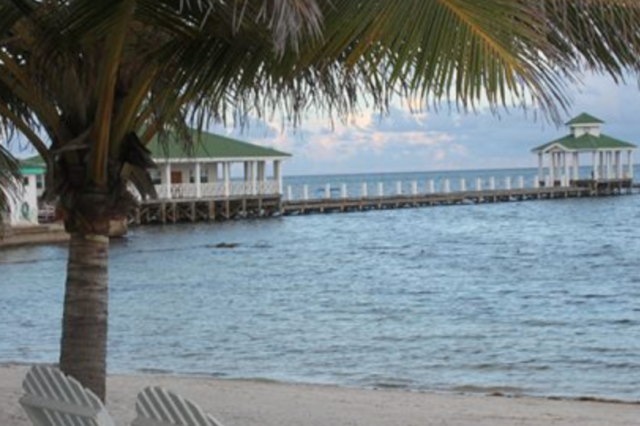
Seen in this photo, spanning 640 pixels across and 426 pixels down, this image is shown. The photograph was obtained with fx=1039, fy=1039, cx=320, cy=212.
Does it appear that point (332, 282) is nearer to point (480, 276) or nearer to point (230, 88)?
point (480, 276)

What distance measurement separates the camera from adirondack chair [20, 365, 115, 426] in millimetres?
4762

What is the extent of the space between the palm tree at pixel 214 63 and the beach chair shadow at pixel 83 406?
1.39 meters

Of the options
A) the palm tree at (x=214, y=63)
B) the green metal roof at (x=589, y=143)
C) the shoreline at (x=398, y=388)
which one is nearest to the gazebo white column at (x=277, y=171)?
the green metal roof at (x=589, y=143)

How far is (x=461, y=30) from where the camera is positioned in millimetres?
4383

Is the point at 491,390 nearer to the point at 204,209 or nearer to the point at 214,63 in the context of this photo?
the point at 214,63

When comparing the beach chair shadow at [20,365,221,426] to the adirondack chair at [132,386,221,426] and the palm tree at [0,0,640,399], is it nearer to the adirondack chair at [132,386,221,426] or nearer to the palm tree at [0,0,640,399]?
the adirondack chair at [132,386,221,426]

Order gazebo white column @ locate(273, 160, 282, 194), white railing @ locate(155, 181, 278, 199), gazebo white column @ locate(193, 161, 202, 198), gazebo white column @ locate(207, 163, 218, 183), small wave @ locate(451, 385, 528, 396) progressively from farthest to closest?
gazebo white column @ locate(273, 160, 282, 194) → gazebo white column @ locate(207, 163, 218, 183) → white railing @ locate(155, 181, 278, 199) → gazebo white column @ locate(193, 161, 202, 198) → small wave @ locate(451, 385, 528, 396)

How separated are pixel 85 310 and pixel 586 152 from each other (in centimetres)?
7228

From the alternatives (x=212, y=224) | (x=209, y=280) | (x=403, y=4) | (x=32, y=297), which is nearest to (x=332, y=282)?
(x=209, y=280)

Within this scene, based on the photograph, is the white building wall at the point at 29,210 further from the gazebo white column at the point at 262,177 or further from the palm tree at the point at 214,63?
the palm tree at the point at 214,63

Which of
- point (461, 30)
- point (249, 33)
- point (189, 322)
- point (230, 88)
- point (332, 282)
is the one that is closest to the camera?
point (461, 30)

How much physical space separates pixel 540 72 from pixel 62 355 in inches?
152

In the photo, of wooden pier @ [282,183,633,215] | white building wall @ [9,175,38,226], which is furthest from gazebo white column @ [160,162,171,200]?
wooden pier @ [282,183,633,215]

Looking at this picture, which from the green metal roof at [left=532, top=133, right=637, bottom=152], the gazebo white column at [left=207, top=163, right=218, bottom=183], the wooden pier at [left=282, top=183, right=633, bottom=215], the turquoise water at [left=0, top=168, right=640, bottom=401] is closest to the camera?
the turquoise water at [left=0, top=168, right=640, bottom=401]
